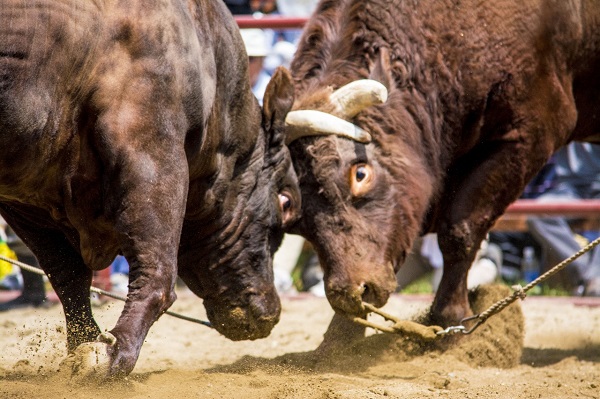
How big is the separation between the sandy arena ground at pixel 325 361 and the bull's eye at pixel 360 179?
87cm

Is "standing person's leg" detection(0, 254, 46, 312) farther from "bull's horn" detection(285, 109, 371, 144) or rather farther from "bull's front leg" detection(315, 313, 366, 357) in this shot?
"bull's horn" detection(285, 109, 371, 144)

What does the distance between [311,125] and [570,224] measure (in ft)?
13.7

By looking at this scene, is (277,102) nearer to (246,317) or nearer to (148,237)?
(246,317)

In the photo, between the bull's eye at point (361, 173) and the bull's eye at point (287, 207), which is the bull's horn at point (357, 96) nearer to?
the bull's eye at point (361, 173)

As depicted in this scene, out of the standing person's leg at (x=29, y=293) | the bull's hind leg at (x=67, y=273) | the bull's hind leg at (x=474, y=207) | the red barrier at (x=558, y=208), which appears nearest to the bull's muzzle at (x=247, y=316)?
the bull's hind leg at (x=67, y=273)

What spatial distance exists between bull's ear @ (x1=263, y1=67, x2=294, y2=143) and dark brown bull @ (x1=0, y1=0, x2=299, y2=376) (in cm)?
19

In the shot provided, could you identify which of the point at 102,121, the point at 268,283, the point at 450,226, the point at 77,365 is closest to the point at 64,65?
the point at 102,121

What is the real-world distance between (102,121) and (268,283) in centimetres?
139

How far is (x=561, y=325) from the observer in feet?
20.3

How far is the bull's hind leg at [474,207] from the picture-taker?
501 cm

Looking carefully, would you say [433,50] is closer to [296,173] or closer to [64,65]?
[296,173]

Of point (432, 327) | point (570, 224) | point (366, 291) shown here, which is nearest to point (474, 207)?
point (432, 327)

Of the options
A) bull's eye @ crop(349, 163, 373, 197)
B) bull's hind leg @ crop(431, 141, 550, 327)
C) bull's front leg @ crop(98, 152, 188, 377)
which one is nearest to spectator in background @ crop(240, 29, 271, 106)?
bull's hind leg @ crop(431, 141, 550, 327)

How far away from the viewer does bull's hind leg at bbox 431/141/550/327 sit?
5.01 m
